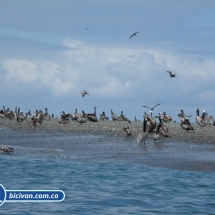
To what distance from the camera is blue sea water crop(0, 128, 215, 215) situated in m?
13.1

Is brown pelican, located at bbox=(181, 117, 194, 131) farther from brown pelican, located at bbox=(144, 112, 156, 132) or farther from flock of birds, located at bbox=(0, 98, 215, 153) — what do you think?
brown pelican, located at bbox=(144, 112, 156, 132)

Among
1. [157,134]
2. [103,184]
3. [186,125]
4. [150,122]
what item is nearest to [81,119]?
[186,125]

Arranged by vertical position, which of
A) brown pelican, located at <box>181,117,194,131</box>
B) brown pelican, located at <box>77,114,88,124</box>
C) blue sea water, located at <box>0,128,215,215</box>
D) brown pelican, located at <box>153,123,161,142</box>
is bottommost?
blue sea water, located at <box>0,128,215,215</box>

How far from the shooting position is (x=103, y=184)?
643 inches

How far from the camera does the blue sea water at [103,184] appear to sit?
13125 millimetres

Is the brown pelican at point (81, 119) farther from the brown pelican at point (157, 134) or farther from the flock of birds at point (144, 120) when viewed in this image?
the brown pelican at point (157, 134)

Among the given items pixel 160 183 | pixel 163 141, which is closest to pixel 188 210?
pixel 160 183

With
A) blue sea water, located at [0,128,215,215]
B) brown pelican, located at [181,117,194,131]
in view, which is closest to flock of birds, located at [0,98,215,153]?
brown pelican, located at [181,117,194,131]

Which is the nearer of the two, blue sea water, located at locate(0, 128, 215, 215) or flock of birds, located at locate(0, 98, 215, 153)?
blue sea water, located at locate(0, 128, 215, 215)

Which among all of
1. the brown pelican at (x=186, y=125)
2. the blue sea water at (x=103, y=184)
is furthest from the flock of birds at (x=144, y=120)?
the blue sea water at (x=103, y=184)

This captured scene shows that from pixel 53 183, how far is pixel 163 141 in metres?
10.4

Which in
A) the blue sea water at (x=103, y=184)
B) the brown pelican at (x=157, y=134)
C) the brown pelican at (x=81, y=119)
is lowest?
the blue sea water at (x=103, y=184)

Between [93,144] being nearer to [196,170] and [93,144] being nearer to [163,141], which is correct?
[163,141]

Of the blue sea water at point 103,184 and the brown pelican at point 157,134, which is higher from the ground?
the brown pelican at point 157,134
